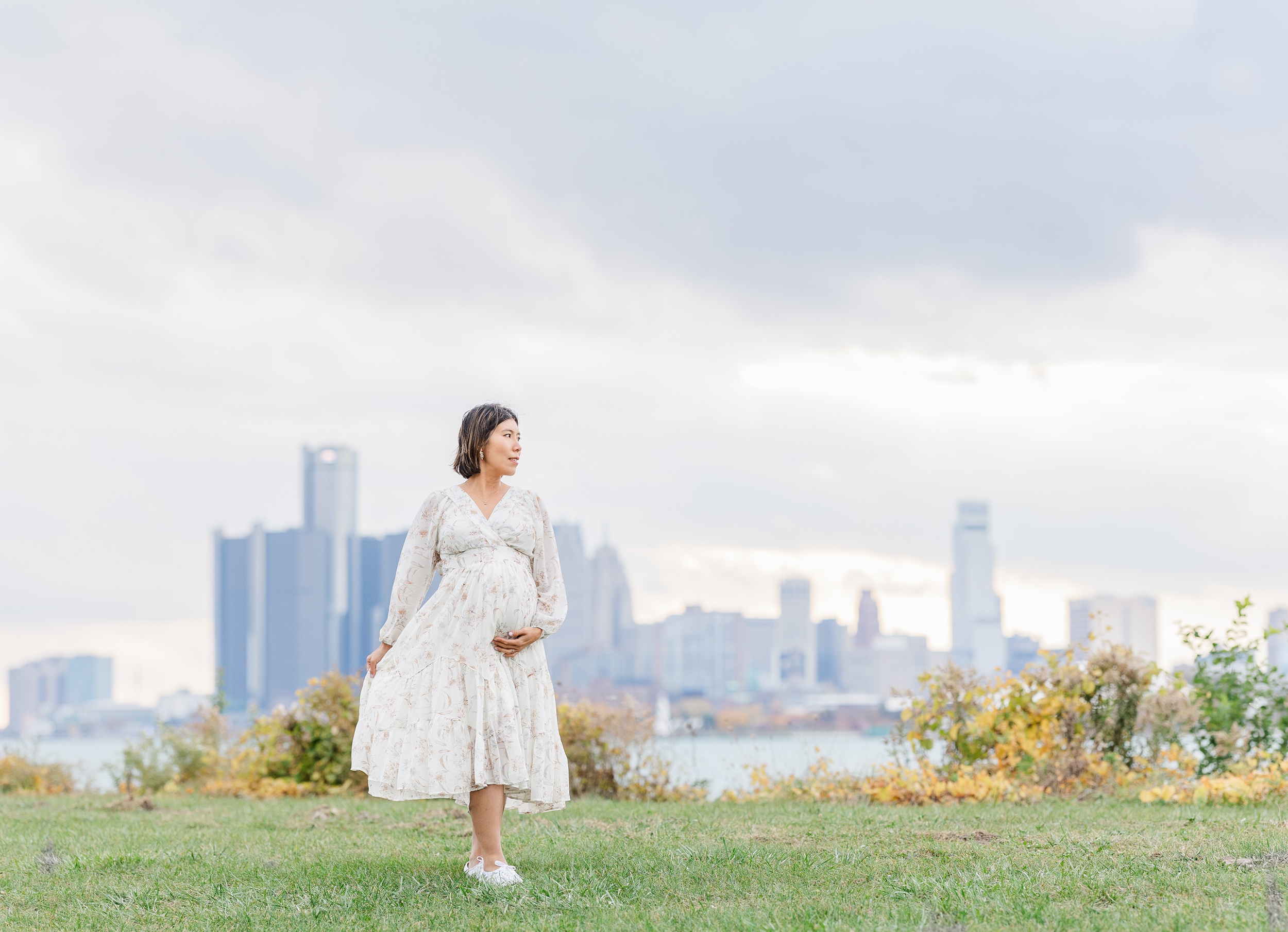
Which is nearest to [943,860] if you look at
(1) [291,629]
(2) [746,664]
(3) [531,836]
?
(3) [531,836]

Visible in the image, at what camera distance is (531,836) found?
6332 millimetres

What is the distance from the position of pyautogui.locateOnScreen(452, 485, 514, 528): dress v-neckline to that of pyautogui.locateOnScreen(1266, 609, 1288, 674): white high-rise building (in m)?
6.39

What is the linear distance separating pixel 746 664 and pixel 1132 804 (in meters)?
69.6

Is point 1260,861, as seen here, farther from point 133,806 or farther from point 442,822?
point 133,806

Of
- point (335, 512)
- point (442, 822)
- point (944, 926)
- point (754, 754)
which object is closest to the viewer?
point (944, 926)

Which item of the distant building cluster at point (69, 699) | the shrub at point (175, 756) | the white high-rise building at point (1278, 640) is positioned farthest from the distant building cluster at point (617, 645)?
the shrub at point (175, 756)

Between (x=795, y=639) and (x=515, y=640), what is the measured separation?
236ft

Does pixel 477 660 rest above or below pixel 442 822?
above

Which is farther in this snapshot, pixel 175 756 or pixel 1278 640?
pixel 175 756

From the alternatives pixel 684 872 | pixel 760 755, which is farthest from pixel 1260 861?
pixel 760 755

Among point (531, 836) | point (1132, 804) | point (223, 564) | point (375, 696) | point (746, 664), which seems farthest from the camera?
point (223, 564)

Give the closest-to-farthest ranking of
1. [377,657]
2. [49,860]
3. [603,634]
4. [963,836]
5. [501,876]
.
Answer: [501,876] → [377,657] → [49,860] → [963,836] → [603,634]

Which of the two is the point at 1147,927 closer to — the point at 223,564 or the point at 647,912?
the point at 647,912

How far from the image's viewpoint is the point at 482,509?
5227 mm
